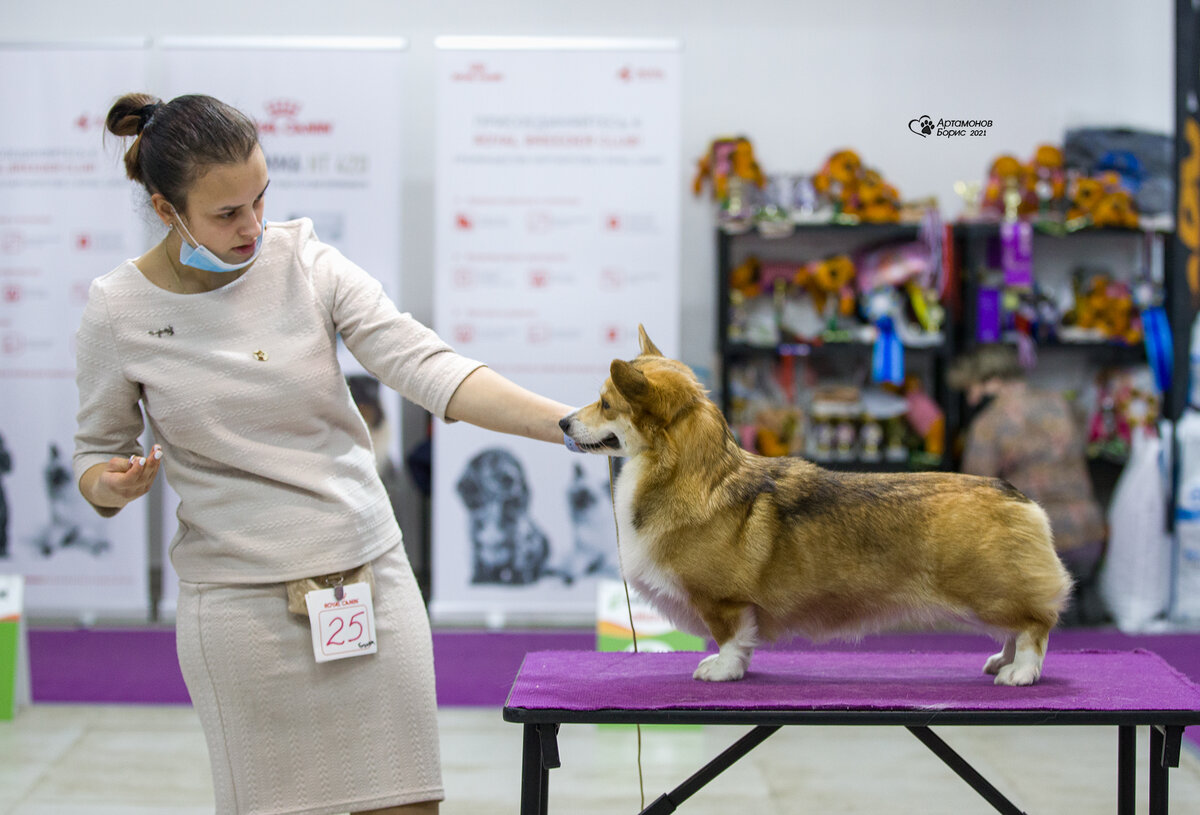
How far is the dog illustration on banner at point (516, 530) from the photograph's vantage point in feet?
17.3

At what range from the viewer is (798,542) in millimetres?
2135

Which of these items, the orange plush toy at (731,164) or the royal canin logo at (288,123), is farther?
the orange plush toy at (731,164)

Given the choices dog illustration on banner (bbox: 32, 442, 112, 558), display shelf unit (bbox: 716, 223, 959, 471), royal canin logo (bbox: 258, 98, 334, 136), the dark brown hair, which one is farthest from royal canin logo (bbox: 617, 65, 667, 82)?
the dark brown hair

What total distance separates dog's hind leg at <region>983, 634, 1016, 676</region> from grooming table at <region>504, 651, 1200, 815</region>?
3 centimetres

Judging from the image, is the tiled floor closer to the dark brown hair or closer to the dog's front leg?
the dog's front leg

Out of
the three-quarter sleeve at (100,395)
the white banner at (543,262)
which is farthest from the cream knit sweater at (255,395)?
the white banner at (543,262)

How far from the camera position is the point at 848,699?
2.03 metres

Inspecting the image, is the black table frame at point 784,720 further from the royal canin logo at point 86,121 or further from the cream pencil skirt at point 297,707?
the royal canin logo at point 86,121

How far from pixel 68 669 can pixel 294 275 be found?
359 cm

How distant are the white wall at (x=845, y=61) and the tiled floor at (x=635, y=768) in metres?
2.91

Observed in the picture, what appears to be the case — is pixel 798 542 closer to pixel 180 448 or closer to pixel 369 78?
pixel 180 448

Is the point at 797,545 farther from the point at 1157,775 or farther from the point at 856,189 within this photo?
the point at 856,189

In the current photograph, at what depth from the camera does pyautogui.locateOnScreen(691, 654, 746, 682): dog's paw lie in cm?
217

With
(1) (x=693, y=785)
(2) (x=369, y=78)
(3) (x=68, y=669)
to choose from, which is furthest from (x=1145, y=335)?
(3) (x=68, y=669)
